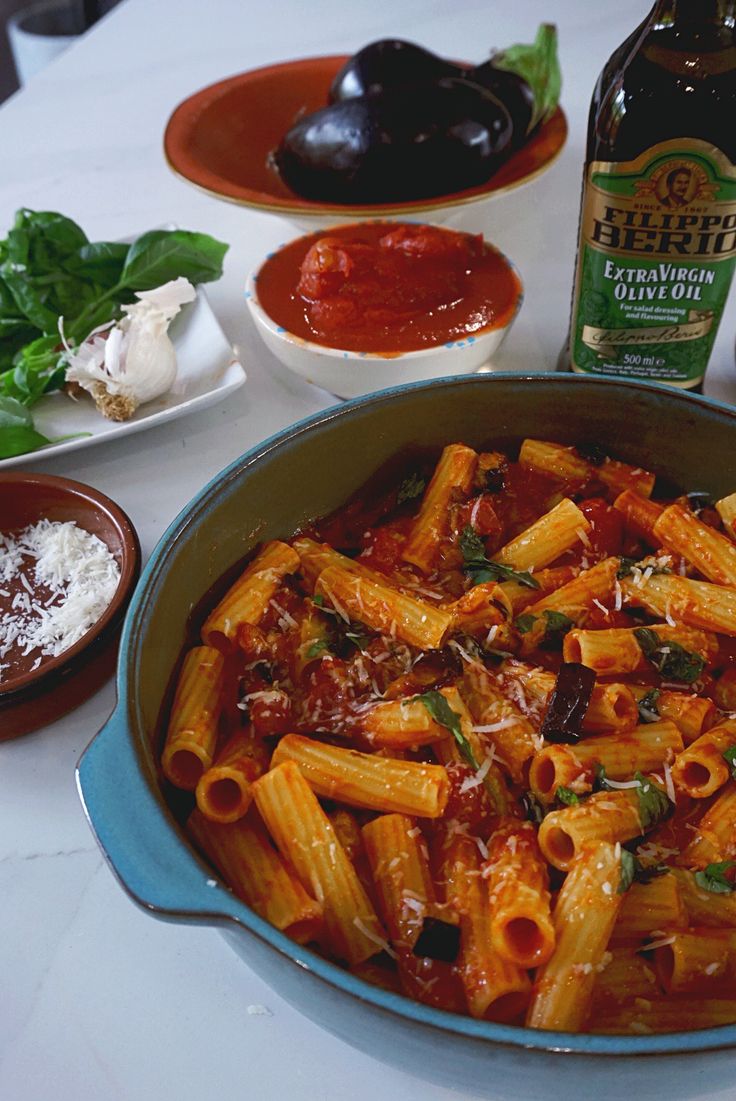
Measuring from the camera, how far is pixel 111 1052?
95cm

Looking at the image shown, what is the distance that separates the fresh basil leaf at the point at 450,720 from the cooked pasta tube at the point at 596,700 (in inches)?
3.5

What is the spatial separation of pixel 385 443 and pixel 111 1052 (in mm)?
821

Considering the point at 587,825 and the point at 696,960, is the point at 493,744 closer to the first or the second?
the point at 587,825

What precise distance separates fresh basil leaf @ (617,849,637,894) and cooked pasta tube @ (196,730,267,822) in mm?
→ 389

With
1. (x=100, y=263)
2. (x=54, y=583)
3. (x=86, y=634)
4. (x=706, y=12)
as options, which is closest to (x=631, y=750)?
(x=86, y=634)

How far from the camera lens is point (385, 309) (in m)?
1.57

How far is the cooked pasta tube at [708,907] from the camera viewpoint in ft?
3.03

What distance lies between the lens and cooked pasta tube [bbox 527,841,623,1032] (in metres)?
0.84

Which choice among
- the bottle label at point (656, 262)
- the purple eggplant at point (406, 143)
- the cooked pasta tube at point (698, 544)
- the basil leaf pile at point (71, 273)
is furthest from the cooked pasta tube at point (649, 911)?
the purple eggplant at point (406, 143)

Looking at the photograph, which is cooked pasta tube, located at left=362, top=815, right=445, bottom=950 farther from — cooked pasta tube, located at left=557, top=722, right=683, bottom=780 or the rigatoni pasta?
cooked pasta tube, located at left=557, top=722, right=683, bottom=780

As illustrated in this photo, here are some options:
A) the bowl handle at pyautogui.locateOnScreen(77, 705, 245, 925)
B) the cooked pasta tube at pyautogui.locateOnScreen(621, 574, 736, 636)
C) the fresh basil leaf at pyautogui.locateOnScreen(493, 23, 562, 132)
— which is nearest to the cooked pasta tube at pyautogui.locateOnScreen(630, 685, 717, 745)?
the cooked pasta tube at pyautogui.locateOnScreen(621, 574, 736, 636)

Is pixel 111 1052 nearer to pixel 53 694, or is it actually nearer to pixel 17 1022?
pixel 17 1022

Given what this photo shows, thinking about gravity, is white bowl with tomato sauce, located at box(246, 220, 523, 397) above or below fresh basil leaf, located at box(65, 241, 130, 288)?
above

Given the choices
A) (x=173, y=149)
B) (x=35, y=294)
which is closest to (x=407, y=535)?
(x=35, y=294)
